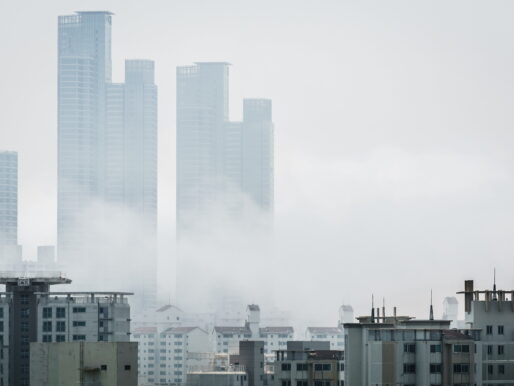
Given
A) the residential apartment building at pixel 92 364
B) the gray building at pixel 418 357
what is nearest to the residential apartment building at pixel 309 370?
the gray building at pixel 418 357

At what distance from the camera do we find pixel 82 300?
504ft

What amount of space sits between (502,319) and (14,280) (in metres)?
44.4

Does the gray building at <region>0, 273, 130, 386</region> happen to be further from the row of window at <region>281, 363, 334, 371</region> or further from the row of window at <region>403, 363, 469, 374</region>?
the row of window at <region>403, 363, 469, 374</region>

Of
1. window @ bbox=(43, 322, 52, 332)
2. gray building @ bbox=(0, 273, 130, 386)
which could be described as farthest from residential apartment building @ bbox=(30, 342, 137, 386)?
window @ bbox=(43, 322, 52, 332)

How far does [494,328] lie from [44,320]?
135ft

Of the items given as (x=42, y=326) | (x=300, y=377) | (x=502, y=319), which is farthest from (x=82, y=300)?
(x=502, y=319)

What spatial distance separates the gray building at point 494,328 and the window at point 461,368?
10.0 m

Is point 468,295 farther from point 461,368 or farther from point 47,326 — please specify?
point 47,326

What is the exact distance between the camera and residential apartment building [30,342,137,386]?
95375 mm

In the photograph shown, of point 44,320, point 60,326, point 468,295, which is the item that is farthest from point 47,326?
point 468,295

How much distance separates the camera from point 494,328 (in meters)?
122

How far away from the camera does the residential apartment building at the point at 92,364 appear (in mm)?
95375

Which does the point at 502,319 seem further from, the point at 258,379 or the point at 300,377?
the point at 258,379

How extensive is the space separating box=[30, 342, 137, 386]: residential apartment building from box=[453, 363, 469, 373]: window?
1866cm
